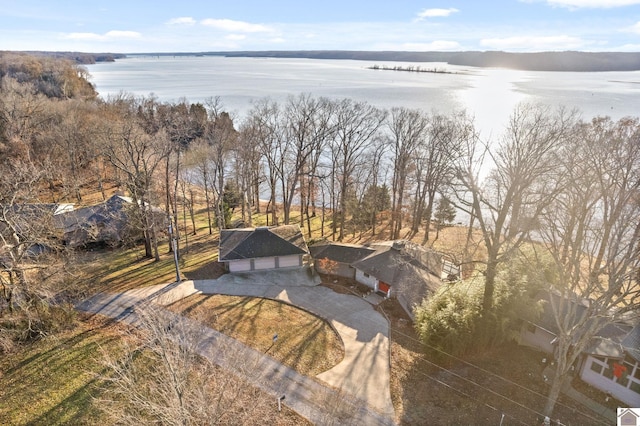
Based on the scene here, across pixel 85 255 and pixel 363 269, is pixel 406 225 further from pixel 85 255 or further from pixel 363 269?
pixel 85 255

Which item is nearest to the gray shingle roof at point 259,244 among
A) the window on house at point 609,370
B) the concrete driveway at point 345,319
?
the concrete driveway at point 345,319

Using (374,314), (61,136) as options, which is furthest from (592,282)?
(61,136)

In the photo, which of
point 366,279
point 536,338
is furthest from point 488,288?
point 366,279

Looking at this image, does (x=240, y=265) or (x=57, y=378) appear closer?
(x=57, y=378)

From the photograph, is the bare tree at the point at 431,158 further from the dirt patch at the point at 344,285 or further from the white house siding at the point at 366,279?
the dirt patch at the point at 344,285

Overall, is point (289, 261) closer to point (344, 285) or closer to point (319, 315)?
point (344, 285)

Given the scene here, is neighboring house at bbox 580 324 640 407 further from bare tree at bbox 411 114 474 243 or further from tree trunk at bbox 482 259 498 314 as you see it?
bare tree at bbox 411 114 474 243

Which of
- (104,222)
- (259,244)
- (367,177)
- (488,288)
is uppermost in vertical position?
(488,288)

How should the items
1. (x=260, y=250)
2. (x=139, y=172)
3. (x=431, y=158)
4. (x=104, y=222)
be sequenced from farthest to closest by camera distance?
(x=431, y=158)
(x=104, y=222)
(x=139, y=172)
(x=260, y=250)
